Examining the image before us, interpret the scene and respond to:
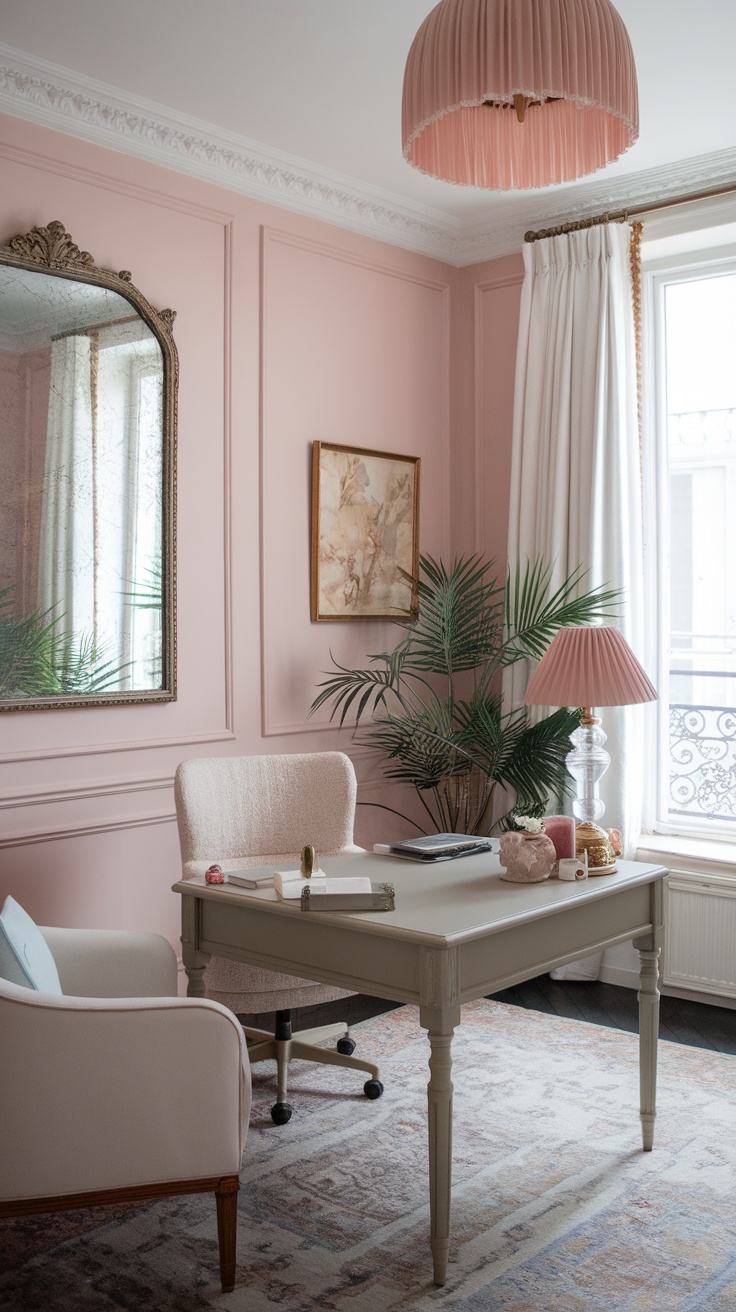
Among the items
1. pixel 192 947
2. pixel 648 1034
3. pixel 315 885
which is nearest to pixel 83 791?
pixel 192 947

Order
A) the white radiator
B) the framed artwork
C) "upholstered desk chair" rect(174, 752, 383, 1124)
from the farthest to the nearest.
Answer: the framed artwork → the white radiator → "upholstered desk chair" rect(174, 752, 383, 1124)

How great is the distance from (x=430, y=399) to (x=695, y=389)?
48.6 inches

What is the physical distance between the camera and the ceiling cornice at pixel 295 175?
12.7ft

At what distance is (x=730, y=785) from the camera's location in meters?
4.95

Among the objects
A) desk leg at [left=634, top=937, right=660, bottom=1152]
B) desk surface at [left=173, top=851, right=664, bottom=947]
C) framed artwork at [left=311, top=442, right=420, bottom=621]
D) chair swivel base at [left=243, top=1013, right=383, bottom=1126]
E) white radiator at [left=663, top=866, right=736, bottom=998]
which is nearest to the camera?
desk surface at [left=173, top=851, right=664, bottom=947]

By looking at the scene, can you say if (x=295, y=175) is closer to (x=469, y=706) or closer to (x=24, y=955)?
(x=469, y=706)

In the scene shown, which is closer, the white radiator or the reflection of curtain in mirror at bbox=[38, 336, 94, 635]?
the reflection of curtain in mirror at bbox=[38, 336, 94, 635]

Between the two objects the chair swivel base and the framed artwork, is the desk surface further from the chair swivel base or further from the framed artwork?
the framed artwork

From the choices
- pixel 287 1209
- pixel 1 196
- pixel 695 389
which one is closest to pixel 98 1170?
pixel 287 1209

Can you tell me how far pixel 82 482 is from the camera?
395cm

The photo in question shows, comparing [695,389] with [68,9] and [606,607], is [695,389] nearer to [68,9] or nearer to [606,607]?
[606,607]

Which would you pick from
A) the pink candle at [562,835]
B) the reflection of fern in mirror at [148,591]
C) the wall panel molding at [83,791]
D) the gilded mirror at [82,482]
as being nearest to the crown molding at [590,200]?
the gilded mirror at [82,482]

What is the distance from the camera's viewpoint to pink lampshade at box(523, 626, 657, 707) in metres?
3.31

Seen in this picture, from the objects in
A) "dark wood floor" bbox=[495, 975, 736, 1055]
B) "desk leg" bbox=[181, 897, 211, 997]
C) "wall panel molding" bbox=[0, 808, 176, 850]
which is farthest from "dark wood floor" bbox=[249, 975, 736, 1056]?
"desk leg" bbox=[181, 897, 211, 997]
